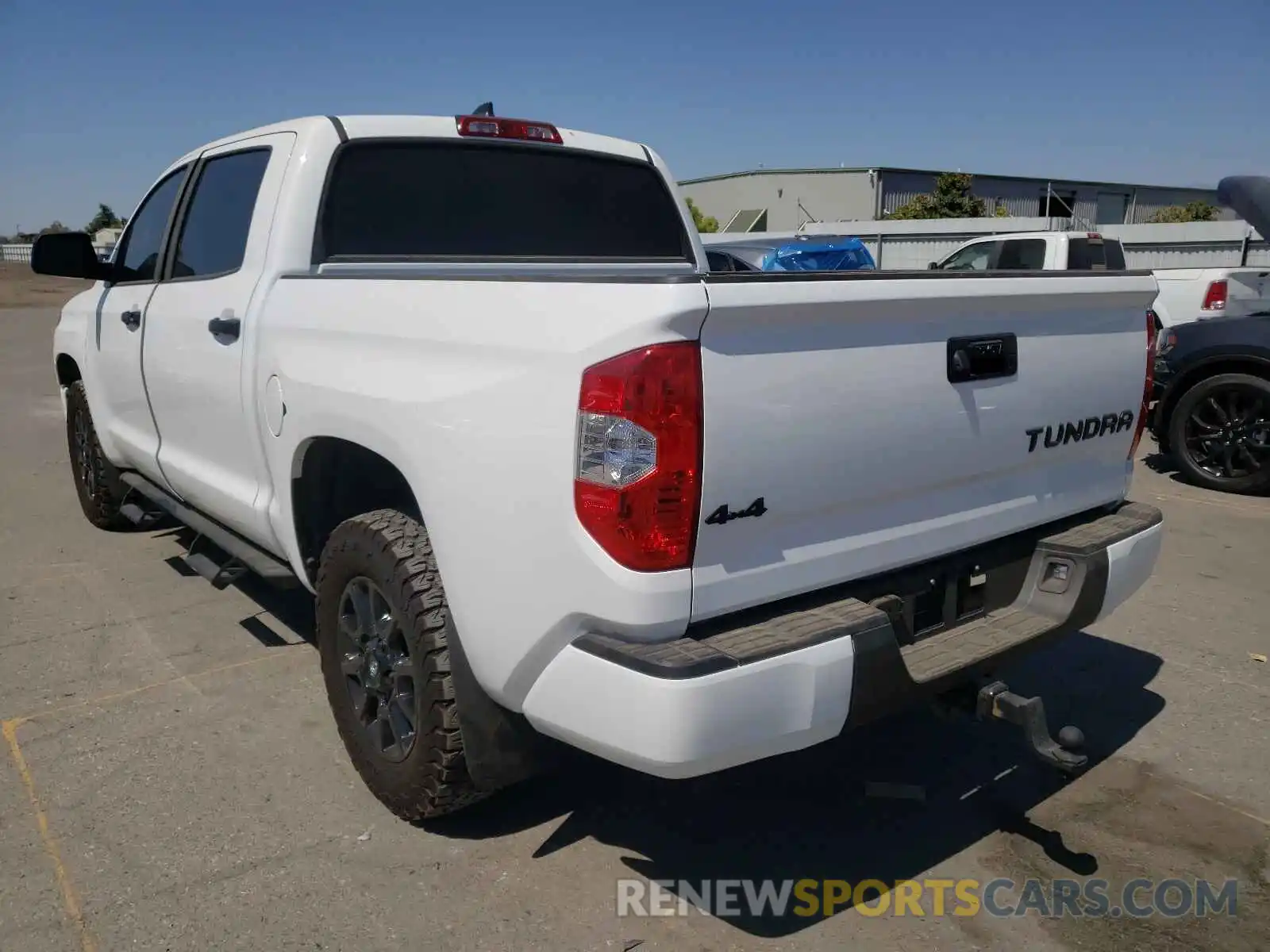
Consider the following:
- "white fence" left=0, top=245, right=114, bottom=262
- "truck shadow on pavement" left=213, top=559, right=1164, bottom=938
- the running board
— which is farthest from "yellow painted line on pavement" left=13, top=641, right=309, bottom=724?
"white fence" left=0, top=245, right=114, bottom=262

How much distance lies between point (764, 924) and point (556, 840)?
685 millimetres

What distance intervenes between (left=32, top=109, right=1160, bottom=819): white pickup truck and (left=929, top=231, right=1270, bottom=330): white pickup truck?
720 cm

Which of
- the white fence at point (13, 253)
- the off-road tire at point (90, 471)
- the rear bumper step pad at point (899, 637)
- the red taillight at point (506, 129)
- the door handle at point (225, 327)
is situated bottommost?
the white fence at point (13, 253)

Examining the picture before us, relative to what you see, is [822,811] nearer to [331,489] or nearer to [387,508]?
[387,508]

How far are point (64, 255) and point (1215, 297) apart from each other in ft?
37.1

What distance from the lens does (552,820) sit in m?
3.13

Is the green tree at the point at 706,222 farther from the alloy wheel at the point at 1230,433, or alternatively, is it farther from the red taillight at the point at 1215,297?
the alloy wheel at the point at 1230,433

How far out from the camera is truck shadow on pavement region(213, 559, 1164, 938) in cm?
290

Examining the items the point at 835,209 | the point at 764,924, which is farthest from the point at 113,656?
the point at 835,209

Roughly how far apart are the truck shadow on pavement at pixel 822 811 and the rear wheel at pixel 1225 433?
4.45m

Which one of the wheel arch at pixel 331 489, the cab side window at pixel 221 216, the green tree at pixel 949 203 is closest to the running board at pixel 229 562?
the wheel arch at pixel 331 489

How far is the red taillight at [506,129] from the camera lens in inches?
159

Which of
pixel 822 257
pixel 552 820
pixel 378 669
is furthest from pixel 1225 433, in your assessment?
pixel 378 669

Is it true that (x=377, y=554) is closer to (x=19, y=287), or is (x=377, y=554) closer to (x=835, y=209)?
(x=19, y=287)
